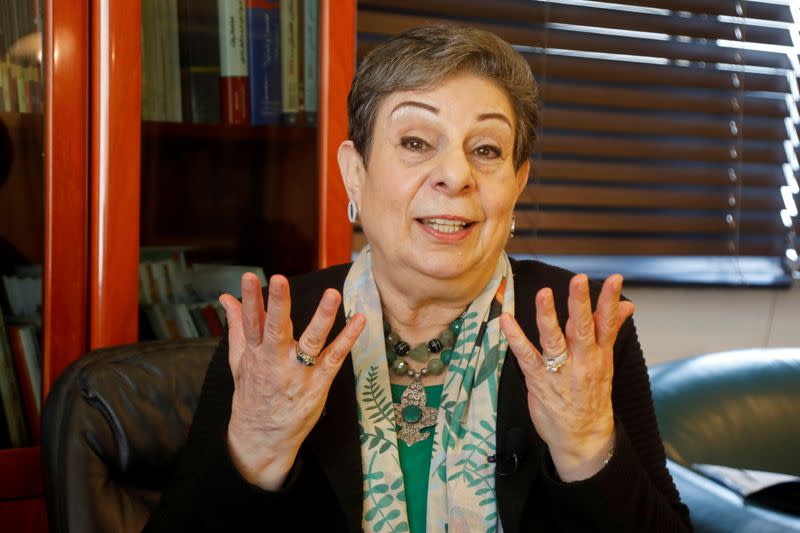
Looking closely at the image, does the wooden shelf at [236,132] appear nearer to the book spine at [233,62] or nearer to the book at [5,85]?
the book spine at [233,62]

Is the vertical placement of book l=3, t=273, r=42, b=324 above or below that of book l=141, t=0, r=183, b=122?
below

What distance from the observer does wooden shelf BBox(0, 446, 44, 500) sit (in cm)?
157

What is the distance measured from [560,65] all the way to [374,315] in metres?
1.30

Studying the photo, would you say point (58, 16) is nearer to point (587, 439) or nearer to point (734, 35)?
point (587, 439)

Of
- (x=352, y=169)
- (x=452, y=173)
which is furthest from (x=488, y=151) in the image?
(x=352, y=169)

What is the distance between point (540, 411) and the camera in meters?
1.06

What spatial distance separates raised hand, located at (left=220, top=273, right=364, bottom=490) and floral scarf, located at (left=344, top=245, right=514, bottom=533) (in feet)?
0.58

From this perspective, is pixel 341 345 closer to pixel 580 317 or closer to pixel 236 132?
pixel 580 317

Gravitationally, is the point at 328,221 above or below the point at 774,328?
above

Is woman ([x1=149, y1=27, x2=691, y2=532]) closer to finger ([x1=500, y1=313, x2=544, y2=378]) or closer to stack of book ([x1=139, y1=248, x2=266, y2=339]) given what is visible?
finger ([x1=500, y1=313, x2=544, y2=378])

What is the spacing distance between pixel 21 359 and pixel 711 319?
6.29ft

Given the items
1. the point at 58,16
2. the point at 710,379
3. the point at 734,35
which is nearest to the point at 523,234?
the point at 710,379

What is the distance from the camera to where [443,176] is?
1.25 m

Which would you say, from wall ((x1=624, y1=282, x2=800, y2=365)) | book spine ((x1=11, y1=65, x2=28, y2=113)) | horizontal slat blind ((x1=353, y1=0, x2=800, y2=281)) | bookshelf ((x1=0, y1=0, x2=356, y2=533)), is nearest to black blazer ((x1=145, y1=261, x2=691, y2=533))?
bookshelf ((x1=0, y1=0, x2=356, y2=533))
